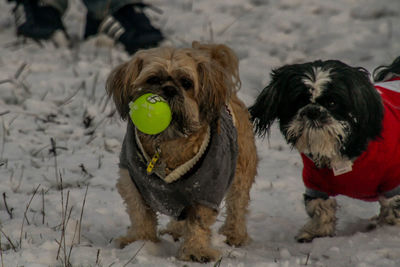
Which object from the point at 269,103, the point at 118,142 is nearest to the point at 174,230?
the point at 269,103

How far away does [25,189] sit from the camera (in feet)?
15.1

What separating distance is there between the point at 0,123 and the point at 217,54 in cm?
277

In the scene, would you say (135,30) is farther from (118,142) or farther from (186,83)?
(186,83)

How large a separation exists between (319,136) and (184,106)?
85 cm

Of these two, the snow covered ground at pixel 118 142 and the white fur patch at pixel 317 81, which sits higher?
the white fur patch at pixel 317 81

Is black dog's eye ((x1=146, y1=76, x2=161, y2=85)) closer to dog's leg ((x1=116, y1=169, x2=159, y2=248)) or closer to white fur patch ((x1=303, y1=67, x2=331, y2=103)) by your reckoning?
dog's leg ((x1=116, y1=169, x2=159, y2=248))

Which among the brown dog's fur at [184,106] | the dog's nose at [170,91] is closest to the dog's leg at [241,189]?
the brown dog's fur at [184,106]

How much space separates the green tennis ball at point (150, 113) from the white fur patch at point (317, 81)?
85cm

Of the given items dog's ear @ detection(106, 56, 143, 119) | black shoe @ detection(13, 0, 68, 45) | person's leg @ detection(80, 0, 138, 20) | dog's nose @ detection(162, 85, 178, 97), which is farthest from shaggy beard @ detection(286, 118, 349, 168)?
black shoe @ detection(13, 0, 68, 45)

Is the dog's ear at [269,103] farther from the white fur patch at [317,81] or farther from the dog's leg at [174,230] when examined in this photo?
the dog's leg at [174,230]

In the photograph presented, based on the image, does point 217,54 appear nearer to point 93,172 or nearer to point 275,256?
point 275,256

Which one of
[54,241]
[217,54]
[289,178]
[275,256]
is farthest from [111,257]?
[289,178]

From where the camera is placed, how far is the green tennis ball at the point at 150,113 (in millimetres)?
3186

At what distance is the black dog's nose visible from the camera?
3.49m
